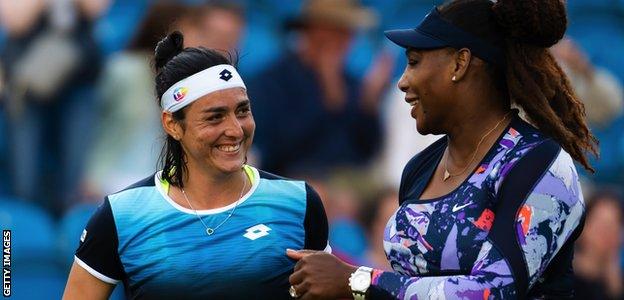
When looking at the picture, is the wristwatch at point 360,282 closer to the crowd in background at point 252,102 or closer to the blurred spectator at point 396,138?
the crowd in background at point 252,102

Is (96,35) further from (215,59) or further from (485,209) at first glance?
(485,209)

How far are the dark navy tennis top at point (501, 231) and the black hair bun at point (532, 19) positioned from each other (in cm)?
25

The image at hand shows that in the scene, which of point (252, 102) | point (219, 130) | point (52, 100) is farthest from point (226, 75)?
point (52, 100)

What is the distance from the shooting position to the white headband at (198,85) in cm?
407

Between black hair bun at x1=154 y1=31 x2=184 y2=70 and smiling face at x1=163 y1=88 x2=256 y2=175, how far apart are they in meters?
0.25

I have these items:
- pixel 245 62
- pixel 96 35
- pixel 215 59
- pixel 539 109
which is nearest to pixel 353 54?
pixel 245 62

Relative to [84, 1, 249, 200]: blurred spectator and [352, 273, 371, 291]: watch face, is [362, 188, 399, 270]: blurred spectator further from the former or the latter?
[352, 273, 371, 291]: watch face

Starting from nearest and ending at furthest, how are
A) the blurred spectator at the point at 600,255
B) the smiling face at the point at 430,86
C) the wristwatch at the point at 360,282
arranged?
the wristwatch at the point at 360,282, the smiling face at the point at 430,86, the blurred spectator at the point at 600,255

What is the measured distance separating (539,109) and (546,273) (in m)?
0.48

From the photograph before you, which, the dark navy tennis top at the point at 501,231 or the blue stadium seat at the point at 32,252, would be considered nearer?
the dark navy tennis top at the point at 501,231

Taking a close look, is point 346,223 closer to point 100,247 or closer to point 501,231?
point 100,247

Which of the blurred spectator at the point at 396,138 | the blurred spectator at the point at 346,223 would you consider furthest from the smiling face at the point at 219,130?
the blurred spectator at the point at 396,138

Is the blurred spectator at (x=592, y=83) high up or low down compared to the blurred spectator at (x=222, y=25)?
down

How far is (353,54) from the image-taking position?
7617mm
